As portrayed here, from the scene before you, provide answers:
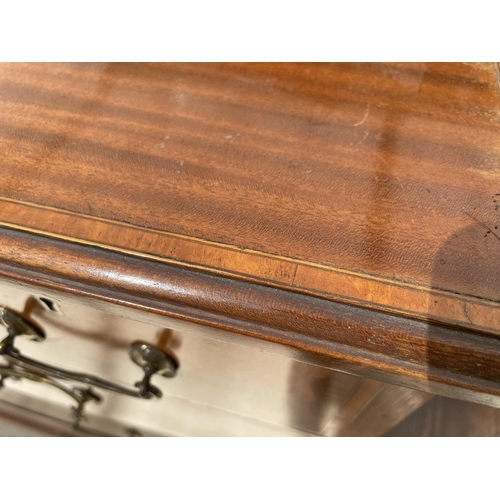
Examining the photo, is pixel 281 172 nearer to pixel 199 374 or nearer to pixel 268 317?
pixel 268 317

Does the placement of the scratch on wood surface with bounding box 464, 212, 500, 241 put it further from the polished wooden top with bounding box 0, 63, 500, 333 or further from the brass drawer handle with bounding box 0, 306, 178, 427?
the brass drawer handle with bounding box 0, 306, 178, 427

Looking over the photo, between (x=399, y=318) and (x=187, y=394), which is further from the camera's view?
(x=187, y=394)

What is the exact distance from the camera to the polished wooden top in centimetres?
32

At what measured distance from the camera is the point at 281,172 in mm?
370

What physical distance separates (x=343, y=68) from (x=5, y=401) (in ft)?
2.88

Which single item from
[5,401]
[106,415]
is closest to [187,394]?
[106,415]

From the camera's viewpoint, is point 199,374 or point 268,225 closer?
point 268,225

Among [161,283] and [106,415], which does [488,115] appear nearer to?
[161,283]

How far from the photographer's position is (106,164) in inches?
14.7

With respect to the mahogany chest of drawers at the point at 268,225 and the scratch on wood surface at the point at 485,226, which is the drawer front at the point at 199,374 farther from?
the scratch on wood surface at the point at 485,226

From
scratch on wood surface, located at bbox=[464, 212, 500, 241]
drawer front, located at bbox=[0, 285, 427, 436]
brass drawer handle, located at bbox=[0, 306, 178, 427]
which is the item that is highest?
scratch on wood surface, located at bbox=[464, 212, 500, 241]

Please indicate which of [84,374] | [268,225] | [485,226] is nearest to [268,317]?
[268,225]

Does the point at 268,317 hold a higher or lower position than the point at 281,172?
lower

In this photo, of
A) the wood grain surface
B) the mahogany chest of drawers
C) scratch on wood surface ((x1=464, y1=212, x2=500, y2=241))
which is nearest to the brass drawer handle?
the mahogany chest of drawers
